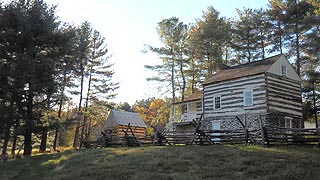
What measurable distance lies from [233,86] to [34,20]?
1535 cm

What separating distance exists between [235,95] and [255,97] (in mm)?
1673

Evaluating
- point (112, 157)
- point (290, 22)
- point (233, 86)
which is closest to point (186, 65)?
point (290, 22)

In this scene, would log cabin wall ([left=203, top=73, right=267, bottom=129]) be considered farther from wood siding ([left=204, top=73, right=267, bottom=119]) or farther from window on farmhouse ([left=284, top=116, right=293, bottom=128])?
window on farmhouse ([left=284, top=116, right=293, bottom=128])

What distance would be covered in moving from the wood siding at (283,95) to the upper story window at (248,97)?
4.18 feet

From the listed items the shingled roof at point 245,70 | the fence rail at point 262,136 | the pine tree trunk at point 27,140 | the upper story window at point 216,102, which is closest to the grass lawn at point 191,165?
the fence rail at point 262,136

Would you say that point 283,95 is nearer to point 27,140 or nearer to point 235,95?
point 235,95

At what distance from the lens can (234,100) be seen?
26.8 metres

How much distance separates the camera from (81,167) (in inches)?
570

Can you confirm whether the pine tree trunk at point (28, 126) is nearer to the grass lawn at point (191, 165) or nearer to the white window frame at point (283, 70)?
the grass lawn at point (191, 165)

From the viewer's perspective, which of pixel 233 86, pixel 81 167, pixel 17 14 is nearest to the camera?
pixel 81 167

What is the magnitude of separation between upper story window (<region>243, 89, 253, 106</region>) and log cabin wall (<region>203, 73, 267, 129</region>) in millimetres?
159

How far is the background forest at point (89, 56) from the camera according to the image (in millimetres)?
22500

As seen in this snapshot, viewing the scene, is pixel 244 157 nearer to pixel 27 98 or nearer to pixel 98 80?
pixel 27 98

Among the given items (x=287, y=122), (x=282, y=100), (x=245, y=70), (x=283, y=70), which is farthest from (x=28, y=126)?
(x=283, y=70)
